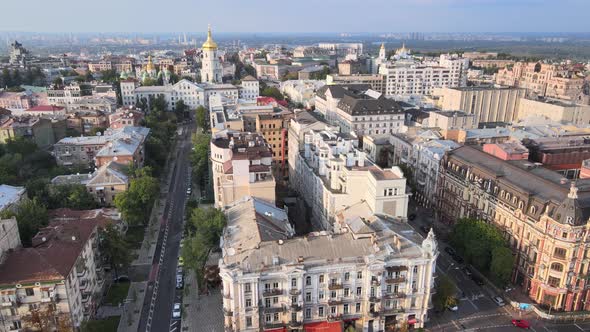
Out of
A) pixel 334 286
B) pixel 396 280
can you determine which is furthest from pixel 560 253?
pixel 334 286

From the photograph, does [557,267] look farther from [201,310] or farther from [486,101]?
[486,101]

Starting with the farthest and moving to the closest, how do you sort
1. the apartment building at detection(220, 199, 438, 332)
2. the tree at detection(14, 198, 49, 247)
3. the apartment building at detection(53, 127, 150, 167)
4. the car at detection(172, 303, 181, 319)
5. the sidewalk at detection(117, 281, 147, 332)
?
1. the apartment building at detection(53, 127, 150, 167)
2. the tree at detection(14, 198, 49, 247)
3. the car at detection(172, 303, 181, 319)
4. the sidewalk at detection(117, 281, 147, 332)
5. the apartment building at detection(220, 199, 438, 332)

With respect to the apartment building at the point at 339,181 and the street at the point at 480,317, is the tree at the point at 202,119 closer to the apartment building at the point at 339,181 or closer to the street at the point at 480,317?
the apartment building at the point at 339,181

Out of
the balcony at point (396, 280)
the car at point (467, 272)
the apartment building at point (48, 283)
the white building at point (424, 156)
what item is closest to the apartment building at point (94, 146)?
the apartment building at point (48, 283)

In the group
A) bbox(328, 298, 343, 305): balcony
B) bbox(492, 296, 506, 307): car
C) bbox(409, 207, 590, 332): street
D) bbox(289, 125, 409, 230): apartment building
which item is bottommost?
bbox(409, 207, 590, 332): street

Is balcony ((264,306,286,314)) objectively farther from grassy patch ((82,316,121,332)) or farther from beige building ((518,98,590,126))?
beige building ((518,98,590,126))

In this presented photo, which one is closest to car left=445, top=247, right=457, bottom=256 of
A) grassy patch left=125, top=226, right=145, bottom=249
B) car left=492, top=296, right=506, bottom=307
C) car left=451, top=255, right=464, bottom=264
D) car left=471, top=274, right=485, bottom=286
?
car left=451, top=255, right=464, bottom=264

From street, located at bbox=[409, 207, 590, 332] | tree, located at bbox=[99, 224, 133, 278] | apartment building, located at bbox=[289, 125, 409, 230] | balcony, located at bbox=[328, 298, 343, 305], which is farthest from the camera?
apartment building, located at bbox=[289, 125, 409, 230]

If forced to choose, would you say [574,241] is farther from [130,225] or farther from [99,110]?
[99,110]
